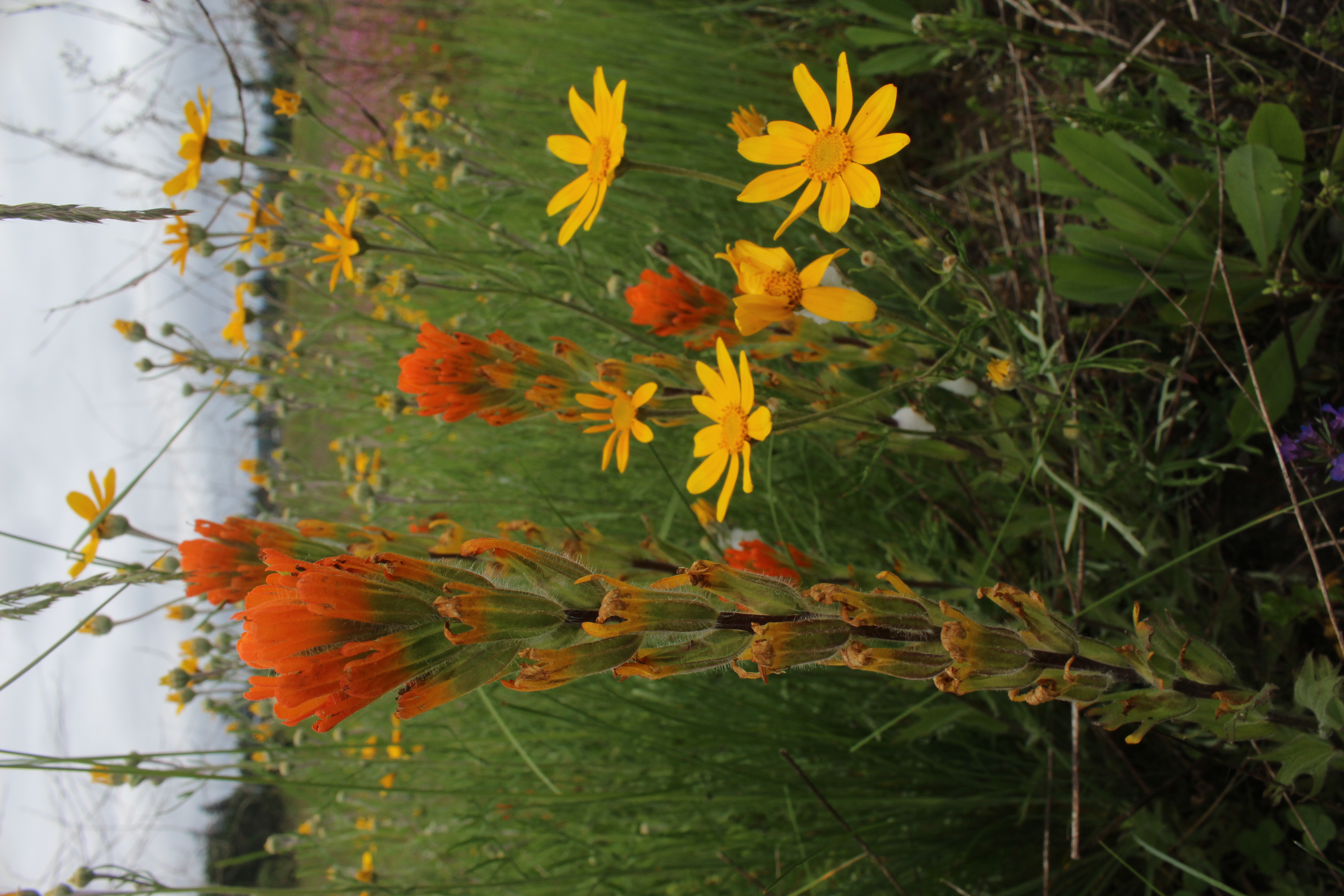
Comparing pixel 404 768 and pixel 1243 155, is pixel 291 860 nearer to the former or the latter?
pixel 404 768

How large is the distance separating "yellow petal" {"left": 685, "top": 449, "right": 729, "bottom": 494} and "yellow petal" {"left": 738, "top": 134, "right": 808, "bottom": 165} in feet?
1.62

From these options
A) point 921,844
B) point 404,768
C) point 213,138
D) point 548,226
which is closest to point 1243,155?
point 921,844

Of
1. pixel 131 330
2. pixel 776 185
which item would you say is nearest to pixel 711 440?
pixel 776 185

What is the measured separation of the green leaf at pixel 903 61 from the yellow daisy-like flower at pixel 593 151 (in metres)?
1.63

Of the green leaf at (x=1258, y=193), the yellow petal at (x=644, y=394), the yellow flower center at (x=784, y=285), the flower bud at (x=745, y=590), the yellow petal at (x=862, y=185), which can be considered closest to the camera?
the flower bud at (x=745, y=590)

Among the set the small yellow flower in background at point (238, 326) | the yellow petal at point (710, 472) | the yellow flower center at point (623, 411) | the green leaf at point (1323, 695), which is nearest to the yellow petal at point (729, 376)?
the yellow petal at point (710, 472)

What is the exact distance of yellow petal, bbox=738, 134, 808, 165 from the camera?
3.97 ft

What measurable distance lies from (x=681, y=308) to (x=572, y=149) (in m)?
0.37

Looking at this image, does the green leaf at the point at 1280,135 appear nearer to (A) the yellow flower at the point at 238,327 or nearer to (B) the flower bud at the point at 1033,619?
(B) the flower bud at the point at 1033,619

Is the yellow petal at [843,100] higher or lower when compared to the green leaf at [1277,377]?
higher

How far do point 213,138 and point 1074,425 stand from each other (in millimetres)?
2313

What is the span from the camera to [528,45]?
160 inches

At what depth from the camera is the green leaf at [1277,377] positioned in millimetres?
1789

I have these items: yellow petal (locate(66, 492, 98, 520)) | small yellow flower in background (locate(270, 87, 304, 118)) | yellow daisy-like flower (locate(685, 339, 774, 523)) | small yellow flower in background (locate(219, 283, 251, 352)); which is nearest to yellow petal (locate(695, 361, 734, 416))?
yellow daisy-like flower (locate(685, 339, 774, 523))
